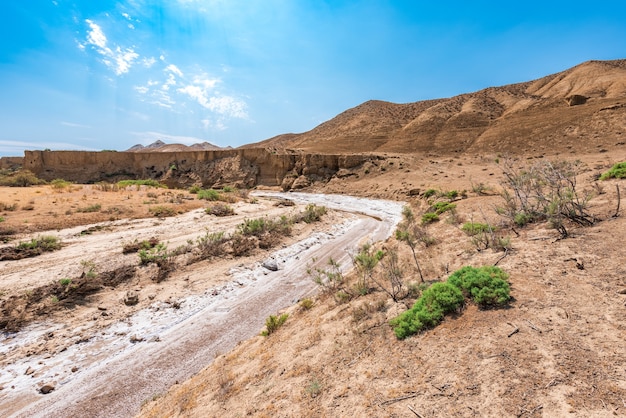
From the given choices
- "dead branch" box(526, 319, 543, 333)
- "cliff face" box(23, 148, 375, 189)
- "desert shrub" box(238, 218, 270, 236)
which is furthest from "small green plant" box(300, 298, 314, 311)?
"cliff face" box(23, 148, 375, 189)

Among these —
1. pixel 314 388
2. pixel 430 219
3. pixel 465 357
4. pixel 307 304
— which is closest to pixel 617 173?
pixel 430 219

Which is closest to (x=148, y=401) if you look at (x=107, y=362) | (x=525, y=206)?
(x=107, y=362)

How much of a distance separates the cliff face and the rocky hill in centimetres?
850

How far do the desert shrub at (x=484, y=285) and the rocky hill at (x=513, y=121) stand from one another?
118ft

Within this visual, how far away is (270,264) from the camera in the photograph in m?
11.5

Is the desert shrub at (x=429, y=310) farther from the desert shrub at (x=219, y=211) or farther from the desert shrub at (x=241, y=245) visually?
the desert shrub at (x=219, y=211)

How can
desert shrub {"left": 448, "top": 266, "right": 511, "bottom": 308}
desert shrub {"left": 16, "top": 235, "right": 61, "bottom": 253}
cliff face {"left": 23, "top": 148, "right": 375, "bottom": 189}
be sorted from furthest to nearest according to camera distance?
cliff face {"left": 23, "top": 148, "right": 375, "bottom": 189} < desert shrub {"left": 16, "top": 235, "right": 61, "bottom": 253} < desert shrub {"left": 448, "top": 266, "right": 511, "bottom": 308}

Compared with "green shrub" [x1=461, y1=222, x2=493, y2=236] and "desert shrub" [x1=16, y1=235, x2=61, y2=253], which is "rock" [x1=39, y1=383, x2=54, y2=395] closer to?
"desert shrub" [x1=16, y1=235, x2=61, y2=253]

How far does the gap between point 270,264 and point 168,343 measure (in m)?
4.97

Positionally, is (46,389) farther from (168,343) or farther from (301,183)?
(301,183)

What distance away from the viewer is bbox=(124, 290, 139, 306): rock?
8398 mm

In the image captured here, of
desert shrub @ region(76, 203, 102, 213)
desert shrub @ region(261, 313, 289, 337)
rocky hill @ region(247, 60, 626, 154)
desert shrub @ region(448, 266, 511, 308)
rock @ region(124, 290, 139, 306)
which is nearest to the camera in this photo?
desert shrub @ region(448, 266, 511, 308)

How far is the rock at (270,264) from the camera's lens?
447 inches

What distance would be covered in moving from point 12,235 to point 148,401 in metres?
12.2
